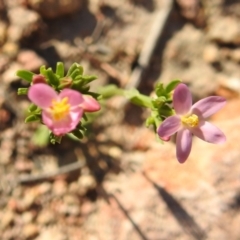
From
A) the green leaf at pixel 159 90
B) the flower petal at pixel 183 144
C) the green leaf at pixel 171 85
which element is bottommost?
the flower petal at pixel 183 144

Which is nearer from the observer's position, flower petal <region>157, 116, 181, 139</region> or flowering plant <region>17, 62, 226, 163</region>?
flowering plant <region>17, 62, 226, 163</region>

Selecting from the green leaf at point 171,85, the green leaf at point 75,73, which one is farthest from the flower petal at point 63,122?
the green leaf at point 171,85

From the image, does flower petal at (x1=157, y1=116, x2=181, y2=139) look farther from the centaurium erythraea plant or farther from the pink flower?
the centaurium erythraea plant

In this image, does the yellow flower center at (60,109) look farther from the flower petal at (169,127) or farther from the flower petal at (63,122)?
the flower petal at (169,127)

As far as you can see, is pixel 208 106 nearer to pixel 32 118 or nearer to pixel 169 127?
pixel 169 127

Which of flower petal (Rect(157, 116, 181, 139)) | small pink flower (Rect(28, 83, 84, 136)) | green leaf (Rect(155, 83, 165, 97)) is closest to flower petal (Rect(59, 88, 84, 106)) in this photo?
small pink flower (Rect(28, 83, 84, 136))

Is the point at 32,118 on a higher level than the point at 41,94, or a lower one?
lower

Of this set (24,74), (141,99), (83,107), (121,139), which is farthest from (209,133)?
(121,139)
